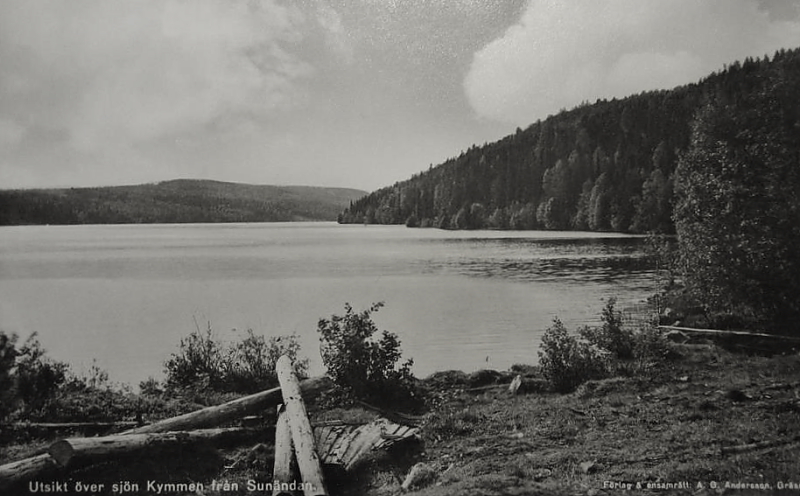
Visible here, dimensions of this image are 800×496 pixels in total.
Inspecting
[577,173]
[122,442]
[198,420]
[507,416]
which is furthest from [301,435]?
[577,173]

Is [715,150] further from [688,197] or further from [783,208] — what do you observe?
[783,208]

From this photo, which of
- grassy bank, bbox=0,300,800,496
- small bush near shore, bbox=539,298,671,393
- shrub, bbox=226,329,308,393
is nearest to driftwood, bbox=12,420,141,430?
grassy bank, bbox=0,300,800,496

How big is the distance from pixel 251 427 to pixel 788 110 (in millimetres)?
15330

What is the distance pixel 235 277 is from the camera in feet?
122

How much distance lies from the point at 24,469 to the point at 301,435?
124 inches

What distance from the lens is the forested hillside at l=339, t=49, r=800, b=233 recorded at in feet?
370

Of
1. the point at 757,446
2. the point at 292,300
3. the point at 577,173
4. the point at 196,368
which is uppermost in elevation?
the point at 577,173

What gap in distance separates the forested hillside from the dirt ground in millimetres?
72059

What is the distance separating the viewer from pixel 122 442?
24.1 ft

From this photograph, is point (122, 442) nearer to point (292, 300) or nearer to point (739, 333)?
point (739, 333)

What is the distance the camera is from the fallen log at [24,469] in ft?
20.7

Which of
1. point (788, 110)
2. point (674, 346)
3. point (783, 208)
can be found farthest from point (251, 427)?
point (788, 110)

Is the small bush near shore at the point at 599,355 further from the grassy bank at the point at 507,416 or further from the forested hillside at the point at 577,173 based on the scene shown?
the forested hillside at the point at 577,173

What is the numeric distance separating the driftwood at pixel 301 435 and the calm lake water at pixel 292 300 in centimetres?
620
